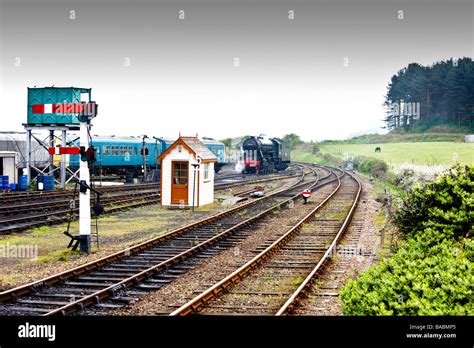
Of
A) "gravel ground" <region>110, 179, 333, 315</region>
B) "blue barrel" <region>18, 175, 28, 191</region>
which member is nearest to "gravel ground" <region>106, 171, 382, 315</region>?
"gravel ground" <region>110, 179, 333, 315</region>

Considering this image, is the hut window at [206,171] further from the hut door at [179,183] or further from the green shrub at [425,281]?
the green shrub at [425,281]

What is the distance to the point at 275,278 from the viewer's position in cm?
1140

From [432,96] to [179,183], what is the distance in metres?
13.0

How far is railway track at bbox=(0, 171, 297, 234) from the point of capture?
19.5m

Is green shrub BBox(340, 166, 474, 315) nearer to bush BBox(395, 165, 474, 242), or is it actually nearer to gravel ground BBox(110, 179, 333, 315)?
bush BBox(395, 165, 474, 242)

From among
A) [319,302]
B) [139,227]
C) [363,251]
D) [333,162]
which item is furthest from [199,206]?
[333,162]

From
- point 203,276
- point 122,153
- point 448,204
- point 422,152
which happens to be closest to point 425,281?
point 448,204

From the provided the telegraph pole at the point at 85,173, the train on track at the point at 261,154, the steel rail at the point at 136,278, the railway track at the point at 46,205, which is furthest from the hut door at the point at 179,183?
the train on track at the point at 261,154

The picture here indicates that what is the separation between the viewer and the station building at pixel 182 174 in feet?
79.8

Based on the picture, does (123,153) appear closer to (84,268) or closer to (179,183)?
(179,183)

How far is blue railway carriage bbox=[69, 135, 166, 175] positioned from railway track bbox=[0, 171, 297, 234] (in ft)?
26.4

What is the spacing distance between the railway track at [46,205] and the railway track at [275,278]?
7.52 meters

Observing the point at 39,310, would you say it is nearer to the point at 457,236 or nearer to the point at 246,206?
the point at 457,236
